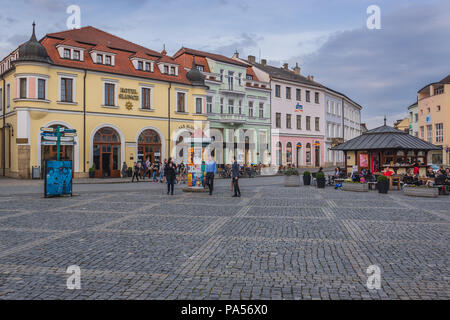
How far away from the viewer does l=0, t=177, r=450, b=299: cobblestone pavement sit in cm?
500

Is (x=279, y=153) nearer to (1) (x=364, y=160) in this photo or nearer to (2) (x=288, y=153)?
(2) (x=288, y=153)

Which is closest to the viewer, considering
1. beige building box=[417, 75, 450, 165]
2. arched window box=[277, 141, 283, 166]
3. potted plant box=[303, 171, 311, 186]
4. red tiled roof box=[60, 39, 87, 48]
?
potted plant box=[303, 171, 311, 186]

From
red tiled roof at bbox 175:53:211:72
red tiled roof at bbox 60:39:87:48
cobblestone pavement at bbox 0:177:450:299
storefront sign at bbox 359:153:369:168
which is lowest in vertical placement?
cobblestone pavement at bbox 0:177:450:299

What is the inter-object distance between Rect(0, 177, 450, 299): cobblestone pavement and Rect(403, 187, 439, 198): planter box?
5324mm

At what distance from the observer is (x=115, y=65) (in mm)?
34000

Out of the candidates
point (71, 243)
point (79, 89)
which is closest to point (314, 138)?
point (79, 89)

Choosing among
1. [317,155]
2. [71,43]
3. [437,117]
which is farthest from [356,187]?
[437,117]

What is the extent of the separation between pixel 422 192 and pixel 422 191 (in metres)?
0.05

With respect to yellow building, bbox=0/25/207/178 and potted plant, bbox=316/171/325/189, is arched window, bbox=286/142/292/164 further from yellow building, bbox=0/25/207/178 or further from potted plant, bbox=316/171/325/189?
potted plant, bbox=316/171/325/189

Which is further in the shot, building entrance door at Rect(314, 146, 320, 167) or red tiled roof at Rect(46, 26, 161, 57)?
building entrance door at Rect(314, 146, 320, 167)

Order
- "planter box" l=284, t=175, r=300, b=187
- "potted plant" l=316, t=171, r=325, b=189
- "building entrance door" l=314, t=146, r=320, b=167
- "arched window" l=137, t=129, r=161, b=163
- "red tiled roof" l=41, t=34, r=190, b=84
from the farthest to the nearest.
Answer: "building entrance door" l=314, t=146, r=320, b=167, "arched window" l=137, t=129, r=161, b=163, "red tiled roof" l=41, t=34, r=190, b=84, "planter box" l=284, t=175, r=300, b=187, "potted plant" l=316, t=171, r=325, b=189

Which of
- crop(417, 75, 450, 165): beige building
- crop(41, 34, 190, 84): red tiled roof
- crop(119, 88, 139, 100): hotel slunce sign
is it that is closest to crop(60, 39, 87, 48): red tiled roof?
crop(41, 34, 190, 84): red tiled roof

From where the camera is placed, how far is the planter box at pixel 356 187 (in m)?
20.0
